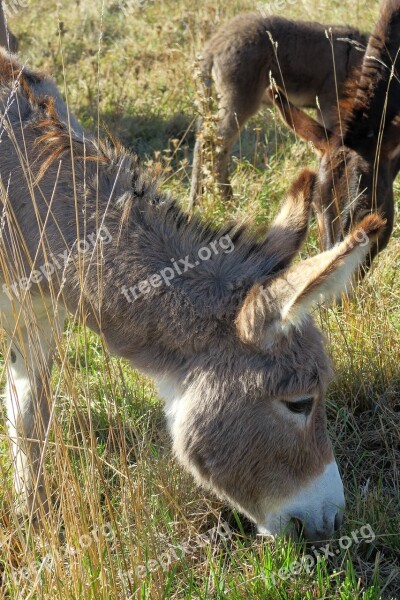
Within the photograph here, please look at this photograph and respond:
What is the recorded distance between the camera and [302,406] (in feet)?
8.34

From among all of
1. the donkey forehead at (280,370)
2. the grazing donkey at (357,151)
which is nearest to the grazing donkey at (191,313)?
the donkey forehead at (280,370)

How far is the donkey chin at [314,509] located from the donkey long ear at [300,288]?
0.53 metres

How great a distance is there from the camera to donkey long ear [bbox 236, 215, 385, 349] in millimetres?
2094

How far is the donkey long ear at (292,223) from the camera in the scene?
264 centimetres

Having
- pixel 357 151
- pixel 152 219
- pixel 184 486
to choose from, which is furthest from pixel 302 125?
pixel 184 486

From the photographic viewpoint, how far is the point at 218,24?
27.8 ft

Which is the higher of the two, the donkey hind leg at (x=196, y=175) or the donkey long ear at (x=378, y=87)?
the donkey long ear at (x=378, y=87)

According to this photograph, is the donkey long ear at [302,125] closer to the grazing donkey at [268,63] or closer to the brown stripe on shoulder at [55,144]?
the grazing donkey at [268,63]

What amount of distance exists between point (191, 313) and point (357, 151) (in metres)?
2.44

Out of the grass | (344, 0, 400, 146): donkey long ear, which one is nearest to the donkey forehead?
the grass

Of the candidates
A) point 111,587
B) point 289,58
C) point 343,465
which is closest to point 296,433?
point 111,587

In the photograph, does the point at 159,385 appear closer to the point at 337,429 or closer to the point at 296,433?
the point at 296,433

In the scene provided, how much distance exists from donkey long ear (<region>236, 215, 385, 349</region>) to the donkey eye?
23 cm

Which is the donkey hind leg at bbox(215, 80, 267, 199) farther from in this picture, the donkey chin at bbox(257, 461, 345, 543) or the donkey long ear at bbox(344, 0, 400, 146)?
the donkey chin at bbox(257, 461, 345, 543)
